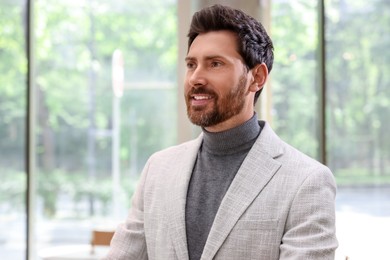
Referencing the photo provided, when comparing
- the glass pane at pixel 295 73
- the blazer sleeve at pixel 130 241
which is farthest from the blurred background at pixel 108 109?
the blazer sleeve at pixel 130 241

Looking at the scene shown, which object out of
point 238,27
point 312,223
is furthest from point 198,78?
point 312,223

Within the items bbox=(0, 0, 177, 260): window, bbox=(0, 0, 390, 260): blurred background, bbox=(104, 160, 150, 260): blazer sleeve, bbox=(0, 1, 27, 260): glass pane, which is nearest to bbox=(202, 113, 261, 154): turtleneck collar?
bbox=(104, 160, 150, 260): blazer sleeve

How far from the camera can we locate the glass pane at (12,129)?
5730 mm

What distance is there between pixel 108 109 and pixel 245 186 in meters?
4.23

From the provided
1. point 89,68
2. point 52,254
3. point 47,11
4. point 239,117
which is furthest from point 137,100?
point 239,117

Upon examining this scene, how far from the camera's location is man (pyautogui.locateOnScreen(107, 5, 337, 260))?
62.2 inches

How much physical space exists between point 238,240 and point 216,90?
0.34 meters

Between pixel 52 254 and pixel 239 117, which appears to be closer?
pixel 239 117

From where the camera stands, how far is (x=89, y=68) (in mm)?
5805

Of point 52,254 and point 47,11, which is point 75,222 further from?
point 47,11

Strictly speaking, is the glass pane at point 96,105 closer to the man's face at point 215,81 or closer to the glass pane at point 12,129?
the glass pane at point 12,129

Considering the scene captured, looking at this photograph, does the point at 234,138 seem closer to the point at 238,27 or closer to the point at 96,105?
the point at 238,27

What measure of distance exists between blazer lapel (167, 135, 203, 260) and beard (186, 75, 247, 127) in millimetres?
154

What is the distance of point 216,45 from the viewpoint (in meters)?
1.67
